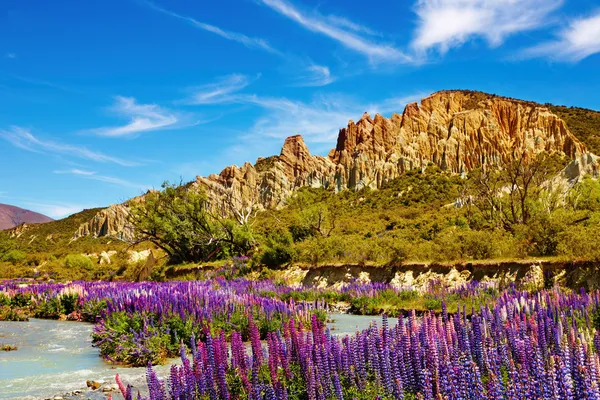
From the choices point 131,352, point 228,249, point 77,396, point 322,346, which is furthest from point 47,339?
point 228,249

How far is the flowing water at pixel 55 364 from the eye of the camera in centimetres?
701

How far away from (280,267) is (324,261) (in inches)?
135

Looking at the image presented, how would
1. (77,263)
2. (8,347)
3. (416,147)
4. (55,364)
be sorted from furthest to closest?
(416,147) < (77,263) < (8,347) < (55,364)

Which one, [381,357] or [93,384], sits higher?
[381,357]

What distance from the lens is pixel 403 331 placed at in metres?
5.06

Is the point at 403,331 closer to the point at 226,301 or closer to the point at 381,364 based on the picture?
the point at 381,364

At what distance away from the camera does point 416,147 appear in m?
140

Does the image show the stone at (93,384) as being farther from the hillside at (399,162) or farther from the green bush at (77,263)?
the hillside at (399,162)

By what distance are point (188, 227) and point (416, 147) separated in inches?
4455

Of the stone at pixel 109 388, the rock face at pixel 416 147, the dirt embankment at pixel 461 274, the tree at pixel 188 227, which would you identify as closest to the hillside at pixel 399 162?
the rock face at pixel 416 147

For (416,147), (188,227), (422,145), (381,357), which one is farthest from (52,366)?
(422,145)

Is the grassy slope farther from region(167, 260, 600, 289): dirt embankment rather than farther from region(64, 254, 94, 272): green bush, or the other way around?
region(167, 260, 600, 289): dirt embankment

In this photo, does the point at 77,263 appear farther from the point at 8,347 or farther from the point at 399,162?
the point at 399,162

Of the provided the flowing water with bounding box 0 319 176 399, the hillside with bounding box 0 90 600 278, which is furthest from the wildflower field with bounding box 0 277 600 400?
the hillside with bounding box 0 90 600 278
